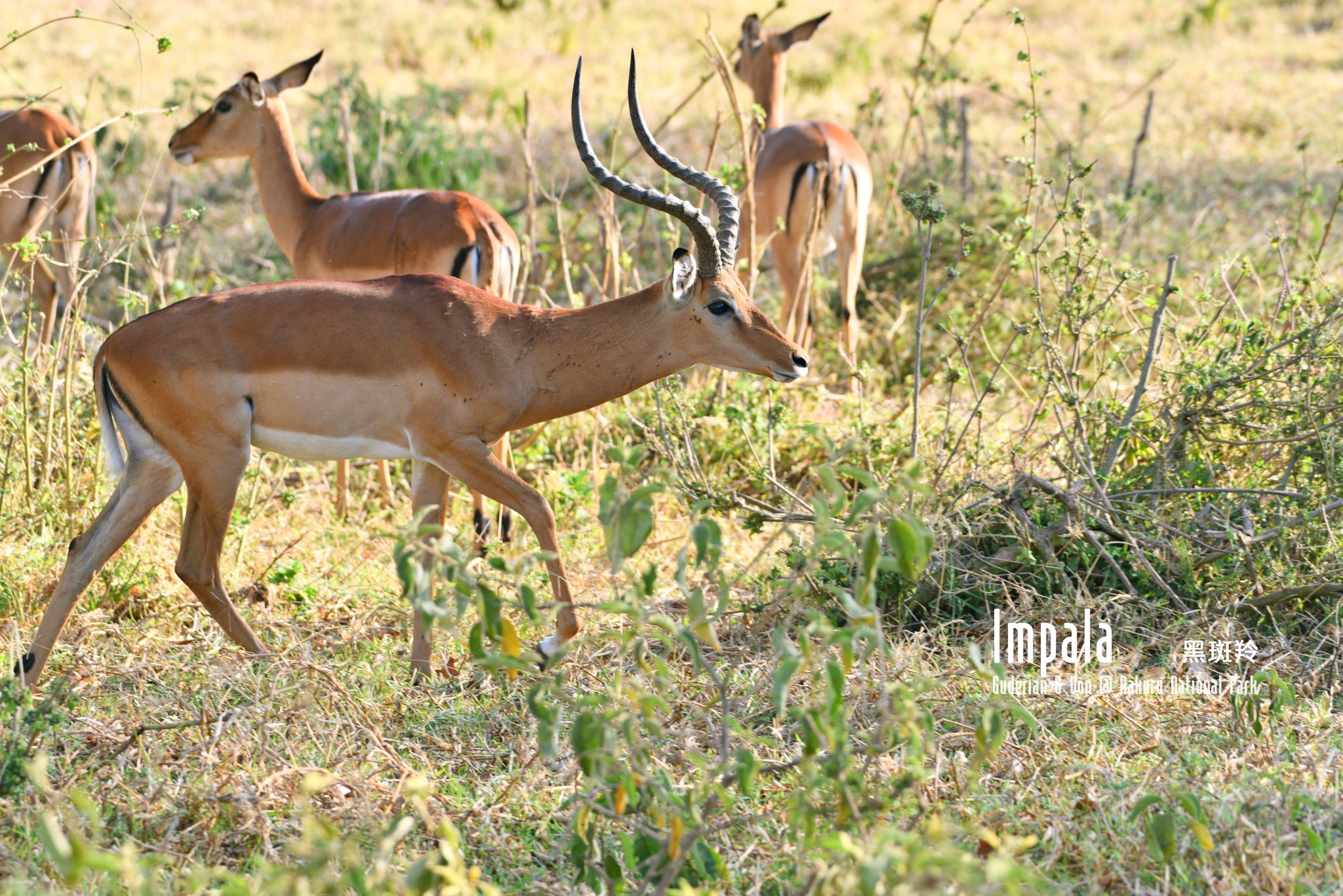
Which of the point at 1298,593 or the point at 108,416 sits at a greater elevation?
the point at 108,416

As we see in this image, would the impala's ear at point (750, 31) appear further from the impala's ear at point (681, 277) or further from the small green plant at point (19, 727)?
the small green plant at point (19, 727)

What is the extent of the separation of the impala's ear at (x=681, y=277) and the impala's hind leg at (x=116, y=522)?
141 cm

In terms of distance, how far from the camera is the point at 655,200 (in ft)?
11.1

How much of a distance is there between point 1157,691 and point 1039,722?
39cm

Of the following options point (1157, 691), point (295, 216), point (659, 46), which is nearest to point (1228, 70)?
point (659, 46)

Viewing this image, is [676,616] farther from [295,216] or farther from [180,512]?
[295,216]

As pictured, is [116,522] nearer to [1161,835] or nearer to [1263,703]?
[1161,835]

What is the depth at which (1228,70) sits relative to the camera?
40.6 ft

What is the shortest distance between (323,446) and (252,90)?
3024 mm

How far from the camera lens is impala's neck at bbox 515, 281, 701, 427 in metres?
3.61

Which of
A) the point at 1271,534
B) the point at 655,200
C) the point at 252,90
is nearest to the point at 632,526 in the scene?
the point at 655,200

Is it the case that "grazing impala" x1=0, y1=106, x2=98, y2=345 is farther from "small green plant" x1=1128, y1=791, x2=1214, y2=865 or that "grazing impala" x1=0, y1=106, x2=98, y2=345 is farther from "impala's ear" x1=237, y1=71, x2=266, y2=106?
"small green plant" x1=1128, y1=791, x2=1214, y2=865

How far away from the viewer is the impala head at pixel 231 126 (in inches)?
231

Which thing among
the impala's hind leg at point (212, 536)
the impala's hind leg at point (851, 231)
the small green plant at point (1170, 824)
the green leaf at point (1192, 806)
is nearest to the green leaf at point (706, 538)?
the small green plant at point (1170, 824)
